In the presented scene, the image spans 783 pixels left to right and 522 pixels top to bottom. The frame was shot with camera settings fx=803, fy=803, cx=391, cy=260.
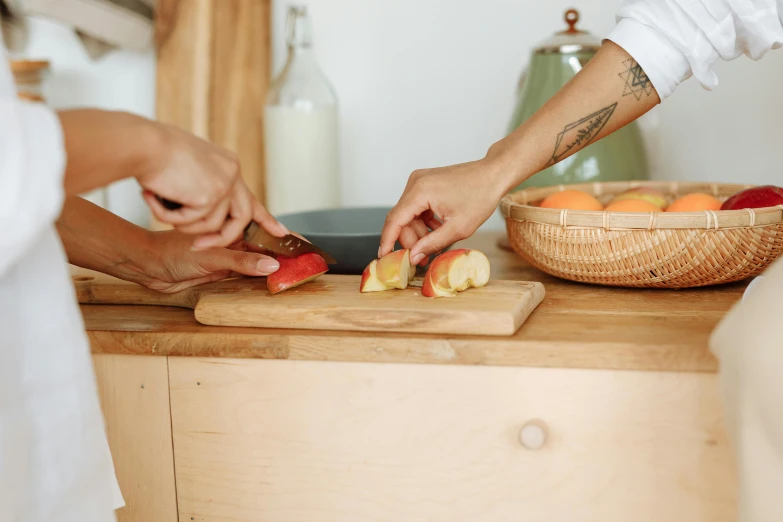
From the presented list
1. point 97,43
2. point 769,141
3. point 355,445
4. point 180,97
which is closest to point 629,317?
point 355,445

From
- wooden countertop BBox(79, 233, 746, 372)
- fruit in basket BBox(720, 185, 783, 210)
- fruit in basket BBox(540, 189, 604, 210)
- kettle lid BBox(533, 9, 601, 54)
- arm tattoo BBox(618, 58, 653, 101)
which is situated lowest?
wooden countertop BBox(79, 233, 746, 372)

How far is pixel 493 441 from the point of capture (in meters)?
0.81

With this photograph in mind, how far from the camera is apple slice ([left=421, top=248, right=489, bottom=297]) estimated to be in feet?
2.90

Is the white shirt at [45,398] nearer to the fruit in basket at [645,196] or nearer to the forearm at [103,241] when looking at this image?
the forearm at [103,241]

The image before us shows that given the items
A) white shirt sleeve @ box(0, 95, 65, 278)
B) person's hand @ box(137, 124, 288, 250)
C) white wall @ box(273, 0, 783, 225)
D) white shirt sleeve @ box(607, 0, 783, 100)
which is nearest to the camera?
white shirt sleeve @ box(0, 95, 65, 278)

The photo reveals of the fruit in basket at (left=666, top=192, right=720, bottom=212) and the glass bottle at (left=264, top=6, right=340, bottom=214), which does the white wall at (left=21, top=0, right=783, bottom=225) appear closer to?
the glass bottle at (left=264, top=6, right=340, bottom=214)

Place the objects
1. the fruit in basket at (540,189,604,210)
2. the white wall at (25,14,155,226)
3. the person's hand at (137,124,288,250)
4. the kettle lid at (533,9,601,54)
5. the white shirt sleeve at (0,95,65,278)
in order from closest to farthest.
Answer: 1. the white shirt sleeve at (0,95,65,278)
2. the person's hand at (137,124,288,250)
3. the fruit in basket at (540,189,604,210)
4. the kettle lid at (533,9,601,54)
5. the white wall at (25,14,155,226)

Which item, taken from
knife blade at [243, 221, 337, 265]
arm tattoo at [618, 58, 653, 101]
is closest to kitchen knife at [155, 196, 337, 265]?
knife blade at [243, 221, 337, 265]

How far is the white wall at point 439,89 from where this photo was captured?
1393mm

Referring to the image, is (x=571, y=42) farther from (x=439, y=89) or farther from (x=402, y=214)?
(x=402, y=214)

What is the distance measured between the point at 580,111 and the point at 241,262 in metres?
0.44

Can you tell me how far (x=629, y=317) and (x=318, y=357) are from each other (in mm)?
336

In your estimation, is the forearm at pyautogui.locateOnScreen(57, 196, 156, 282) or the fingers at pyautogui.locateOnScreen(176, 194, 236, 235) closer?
the fingers at pyautogui.locateOnScreen(176, 194, 236, 235)

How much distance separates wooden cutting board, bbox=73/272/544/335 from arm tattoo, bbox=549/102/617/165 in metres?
0.17
